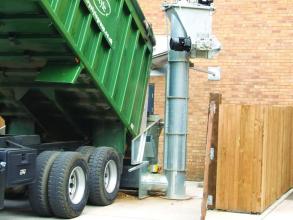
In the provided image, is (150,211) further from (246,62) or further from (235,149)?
(246,62)

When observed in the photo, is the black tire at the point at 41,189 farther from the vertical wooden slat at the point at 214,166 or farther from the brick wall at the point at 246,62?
the brick wall at the point at 246,62

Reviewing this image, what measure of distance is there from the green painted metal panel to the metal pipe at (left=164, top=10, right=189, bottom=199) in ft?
1.71

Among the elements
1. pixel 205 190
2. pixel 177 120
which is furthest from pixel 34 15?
pixel 177 120

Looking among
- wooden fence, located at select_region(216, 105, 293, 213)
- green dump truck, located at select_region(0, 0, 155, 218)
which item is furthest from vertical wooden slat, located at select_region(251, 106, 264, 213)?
green dump truck, located at select_region(0, 0, 155, 218)

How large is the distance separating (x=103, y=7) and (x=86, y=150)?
2.25 metres

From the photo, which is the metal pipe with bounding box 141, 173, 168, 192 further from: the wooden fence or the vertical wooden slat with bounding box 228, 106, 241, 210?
the vertical wooden slat with bounding box 228, 106, 241, 210

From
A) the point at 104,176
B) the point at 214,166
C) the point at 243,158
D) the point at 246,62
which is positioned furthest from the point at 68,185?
the point at 246,62

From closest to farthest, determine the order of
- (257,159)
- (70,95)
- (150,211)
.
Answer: (257,159)
(150,211)
(70,95)

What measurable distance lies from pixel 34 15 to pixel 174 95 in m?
3.59

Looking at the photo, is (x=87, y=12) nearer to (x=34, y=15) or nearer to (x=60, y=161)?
(x=34, y=15)

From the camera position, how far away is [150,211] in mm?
9242

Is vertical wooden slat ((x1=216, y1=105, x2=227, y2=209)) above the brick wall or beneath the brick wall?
beneath

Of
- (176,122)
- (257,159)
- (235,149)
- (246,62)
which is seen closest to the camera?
Answer: (257,159)

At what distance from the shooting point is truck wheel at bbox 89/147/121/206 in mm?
9383
